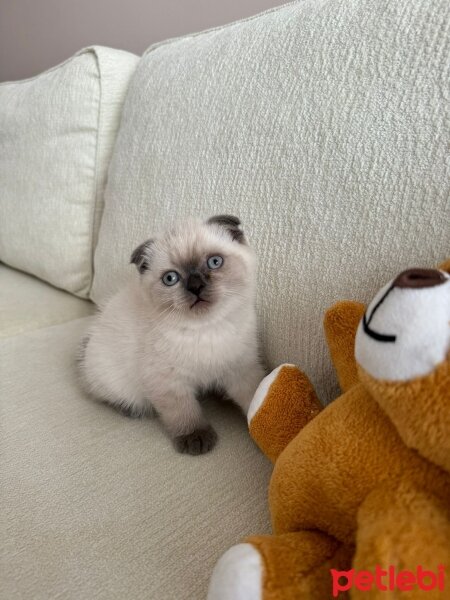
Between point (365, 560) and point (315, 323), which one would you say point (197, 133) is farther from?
point (365, 560)

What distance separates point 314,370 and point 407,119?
468 millimetres

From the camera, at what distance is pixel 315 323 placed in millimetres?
868

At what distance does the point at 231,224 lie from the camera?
37.6 inches

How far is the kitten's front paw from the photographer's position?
913 millimetres

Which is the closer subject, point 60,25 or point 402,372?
point 402,372

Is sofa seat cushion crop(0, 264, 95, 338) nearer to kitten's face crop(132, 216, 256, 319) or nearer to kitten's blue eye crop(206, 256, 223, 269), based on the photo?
kitten's face crop(132, 216, 256, 319)

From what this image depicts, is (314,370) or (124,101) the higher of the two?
(124,101)

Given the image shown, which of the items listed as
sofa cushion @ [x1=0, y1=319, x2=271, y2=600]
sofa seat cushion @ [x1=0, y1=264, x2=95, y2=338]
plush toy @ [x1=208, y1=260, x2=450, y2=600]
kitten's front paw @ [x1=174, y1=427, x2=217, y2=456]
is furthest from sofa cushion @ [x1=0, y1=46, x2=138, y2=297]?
plush toy @ [x1=208, y1=260, x2=450, y2=600]

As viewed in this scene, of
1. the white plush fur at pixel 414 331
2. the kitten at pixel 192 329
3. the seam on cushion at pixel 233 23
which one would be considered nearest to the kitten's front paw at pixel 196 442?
the kitten at pixel 192 329

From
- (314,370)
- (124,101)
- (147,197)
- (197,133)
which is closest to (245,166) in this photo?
(197,133)

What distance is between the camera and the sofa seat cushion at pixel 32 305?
1.46m

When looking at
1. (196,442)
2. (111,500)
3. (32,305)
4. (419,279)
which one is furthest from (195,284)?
(32,305)

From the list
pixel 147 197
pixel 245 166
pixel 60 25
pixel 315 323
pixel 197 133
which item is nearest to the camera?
pixel 315 323

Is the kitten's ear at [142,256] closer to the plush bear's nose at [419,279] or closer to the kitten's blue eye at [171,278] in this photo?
the kitten's blue eye at [171,278]
